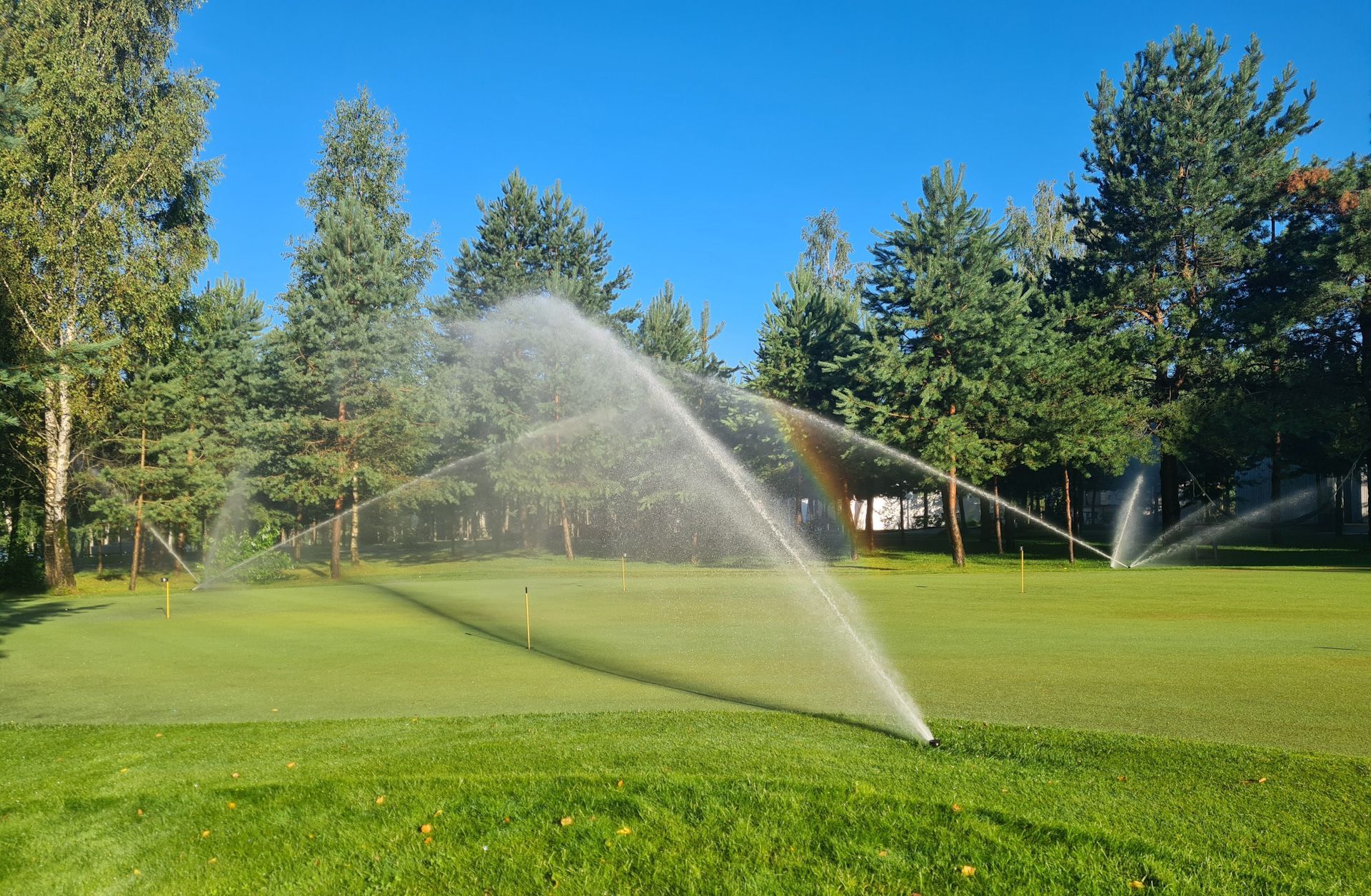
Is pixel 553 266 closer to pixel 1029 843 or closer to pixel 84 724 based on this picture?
pixel 84 724

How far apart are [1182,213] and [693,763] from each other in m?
45.0

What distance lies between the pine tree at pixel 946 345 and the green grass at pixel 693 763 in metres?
22.0

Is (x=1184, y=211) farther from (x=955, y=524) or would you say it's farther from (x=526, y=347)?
(x=526, y=347)

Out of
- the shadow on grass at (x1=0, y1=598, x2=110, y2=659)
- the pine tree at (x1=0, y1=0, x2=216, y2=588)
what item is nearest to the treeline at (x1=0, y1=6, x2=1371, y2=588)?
the pine tree at (x1=0, y1=0, x2=216, y2=588)

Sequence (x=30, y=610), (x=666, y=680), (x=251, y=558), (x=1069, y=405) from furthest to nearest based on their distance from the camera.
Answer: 1. (x=1069, y=405)
2. (x=251, y=558)
3. (x=30, y=610)
4. (x=666, y=680)

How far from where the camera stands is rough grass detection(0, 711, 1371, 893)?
508cm

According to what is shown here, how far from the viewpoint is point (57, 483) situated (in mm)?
29969

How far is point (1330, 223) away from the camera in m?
42.2

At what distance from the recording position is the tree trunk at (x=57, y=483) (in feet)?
95.7

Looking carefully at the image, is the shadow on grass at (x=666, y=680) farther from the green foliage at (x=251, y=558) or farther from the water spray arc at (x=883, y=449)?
the water spray arc at (x=883, y=449)

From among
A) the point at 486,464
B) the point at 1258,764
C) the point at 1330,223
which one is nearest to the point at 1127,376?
the point at 1330,223

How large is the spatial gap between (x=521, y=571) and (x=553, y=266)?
791 inches

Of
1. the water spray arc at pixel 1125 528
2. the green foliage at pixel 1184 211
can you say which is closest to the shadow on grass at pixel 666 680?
the water spray arc at pixel 1125 528

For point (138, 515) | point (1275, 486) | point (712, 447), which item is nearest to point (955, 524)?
point (712, 447)
